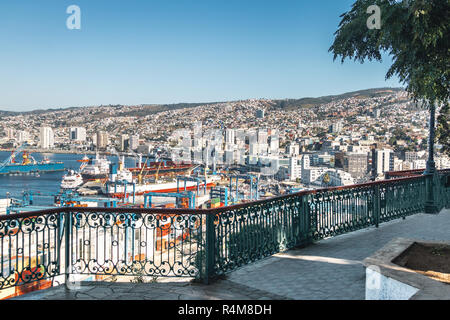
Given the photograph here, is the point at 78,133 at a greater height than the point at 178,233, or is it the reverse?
the point at 78,133

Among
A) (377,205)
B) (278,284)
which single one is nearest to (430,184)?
(377,205)

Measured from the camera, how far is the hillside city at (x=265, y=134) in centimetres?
4731

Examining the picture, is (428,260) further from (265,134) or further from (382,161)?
(265,134)

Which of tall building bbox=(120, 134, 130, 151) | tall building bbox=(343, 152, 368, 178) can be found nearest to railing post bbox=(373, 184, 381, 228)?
tall building bbox=(343, 152, 368, 178)

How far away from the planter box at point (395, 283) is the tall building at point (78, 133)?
98.3m

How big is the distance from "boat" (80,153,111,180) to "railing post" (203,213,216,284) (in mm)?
79158

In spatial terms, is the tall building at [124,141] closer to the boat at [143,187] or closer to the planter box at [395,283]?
the boat at [143,187]

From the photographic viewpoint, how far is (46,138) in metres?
92.2

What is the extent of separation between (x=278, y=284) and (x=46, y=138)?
99.4m

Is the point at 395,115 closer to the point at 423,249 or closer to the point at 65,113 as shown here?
the point at 423,249

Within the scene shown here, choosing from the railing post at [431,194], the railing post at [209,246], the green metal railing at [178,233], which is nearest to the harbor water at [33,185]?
the railing post at [431,194]

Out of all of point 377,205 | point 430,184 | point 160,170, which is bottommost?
point 160,170
